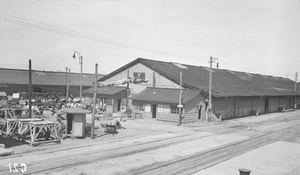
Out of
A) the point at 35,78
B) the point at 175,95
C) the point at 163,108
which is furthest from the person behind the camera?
the point at 35,78

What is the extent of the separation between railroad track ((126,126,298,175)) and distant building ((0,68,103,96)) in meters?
46.2

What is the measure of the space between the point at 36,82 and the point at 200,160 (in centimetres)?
5363

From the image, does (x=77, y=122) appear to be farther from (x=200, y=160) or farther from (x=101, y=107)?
(x=101, y=107)

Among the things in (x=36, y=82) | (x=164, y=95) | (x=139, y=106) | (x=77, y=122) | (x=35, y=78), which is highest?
(x=35, y=78)

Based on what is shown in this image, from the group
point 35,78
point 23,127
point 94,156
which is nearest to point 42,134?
point 23,127

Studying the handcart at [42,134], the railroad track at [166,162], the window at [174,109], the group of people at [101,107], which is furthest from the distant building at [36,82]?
the railroad track at [166,162]

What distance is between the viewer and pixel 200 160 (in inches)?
713

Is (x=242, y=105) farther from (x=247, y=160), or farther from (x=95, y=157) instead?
(x=95, y=157)

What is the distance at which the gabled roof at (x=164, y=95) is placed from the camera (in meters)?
37.3

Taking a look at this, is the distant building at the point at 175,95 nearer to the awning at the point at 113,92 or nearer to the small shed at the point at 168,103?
the small shed at the point at 168,103

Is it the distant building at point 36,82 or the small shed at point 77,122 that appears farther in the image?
the distant building at point 36,82

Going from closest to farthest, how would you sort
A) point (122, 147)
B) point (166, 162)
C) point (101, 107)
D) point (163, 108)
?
1. point (166, 162)
2. point (122, 147)
3. point (163, 108)
4. point (101, 107)

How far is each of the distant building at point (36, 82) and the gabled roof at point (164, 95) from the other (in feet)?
96.0

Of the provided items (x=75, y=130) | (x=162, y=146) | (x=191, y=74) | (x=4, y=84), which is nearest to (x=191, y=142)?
(x=162, y=146)
